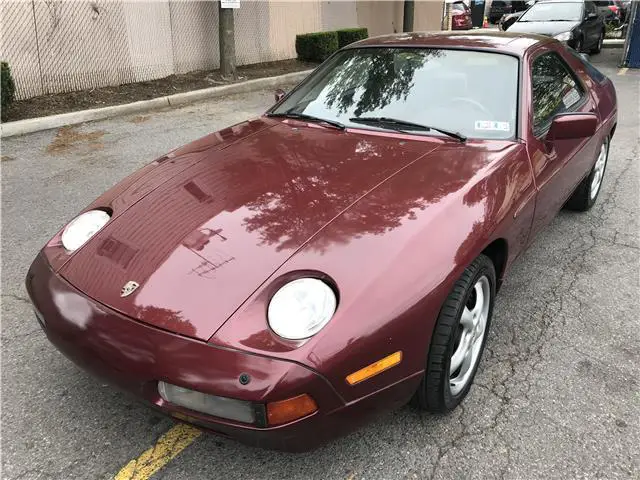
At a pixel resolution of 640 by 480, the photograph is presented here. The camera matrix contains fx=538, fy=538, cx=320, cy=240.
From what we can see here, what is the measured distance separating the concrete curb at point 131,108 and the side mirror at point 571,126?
6.24 m

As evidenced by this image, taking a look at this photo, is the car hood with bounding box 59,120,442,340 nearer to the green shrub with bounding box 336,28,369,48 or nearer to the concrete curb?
the concrete curb

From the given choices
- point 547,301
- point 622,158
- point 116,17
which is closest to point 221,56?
point 116,17

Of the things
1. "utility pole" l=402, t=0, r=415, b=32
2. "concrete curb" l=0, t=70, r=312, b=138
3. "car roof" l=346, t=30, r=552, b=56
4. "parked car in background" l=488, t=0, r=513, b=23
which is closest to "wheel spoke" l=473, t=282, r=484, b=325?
"car roof" l=346, t=30, r=552, b=56

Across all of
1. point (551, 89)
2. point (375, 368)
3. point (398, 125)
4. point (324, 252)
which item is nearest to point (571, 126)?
point (551, 89)

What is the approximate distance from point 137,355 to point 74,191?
360 cm

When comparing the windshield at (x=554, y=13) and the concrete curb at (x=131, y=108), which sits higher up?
the windshield at (x=554, y=13)

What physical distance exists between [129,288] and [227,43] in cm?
865

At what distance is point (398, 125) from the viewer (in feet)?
9.58

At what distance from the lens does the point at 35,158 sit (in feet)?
19.2

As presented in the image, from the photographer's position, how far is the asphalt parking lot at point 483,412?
2.04 m

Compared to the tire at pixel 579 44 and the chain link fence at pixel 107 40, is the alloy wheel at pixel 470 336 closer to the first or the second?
the chain link fence at pixel 107 40

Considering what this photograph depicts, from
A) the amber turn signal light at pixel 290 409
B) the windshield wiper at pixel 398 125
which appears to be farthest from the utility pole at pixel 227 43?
the amber turn signal light at pixel 290 409

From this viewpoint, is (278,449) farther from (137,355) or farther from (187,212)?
(187,212)

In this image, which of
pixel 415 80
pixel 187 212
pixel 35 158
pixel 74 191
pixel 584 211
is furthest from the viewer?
pixel 35 158
